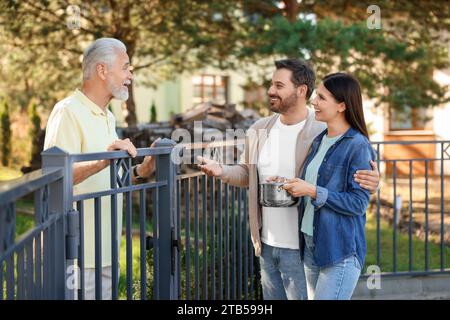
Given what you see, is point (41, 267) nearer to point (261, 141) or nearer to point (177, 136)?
point (261, 141)

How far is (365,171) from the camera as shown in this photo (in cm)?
330

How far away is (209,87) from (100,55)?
2244 cm

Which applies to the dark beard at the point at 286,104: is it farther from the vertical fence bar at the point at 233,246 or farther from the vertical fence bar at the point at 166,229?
the vertical fence bar at the point at 233,246

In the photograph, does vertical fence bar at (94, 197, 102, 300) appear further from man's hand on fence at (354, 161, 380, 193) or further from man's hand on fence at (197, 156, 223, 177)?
man's hand on fence at (354, 161, 380, 193)

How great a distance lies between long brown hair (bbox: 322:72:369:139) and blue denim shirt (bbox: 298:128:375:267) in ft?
0.16

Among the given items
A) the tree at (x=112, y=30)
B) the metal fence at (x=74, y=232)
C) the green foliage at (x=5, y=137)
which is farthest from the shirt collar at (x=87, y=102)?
the green foliage at (x=5, y=137)

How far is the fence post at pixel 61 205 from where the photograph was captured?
266cm

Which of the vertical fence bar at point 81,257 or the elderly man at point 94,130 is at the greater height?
the elderly man at point 94,130

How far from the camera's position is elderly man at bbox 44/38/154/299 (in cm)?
318

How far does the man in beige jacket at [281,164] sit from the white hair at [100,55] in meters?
0.65
